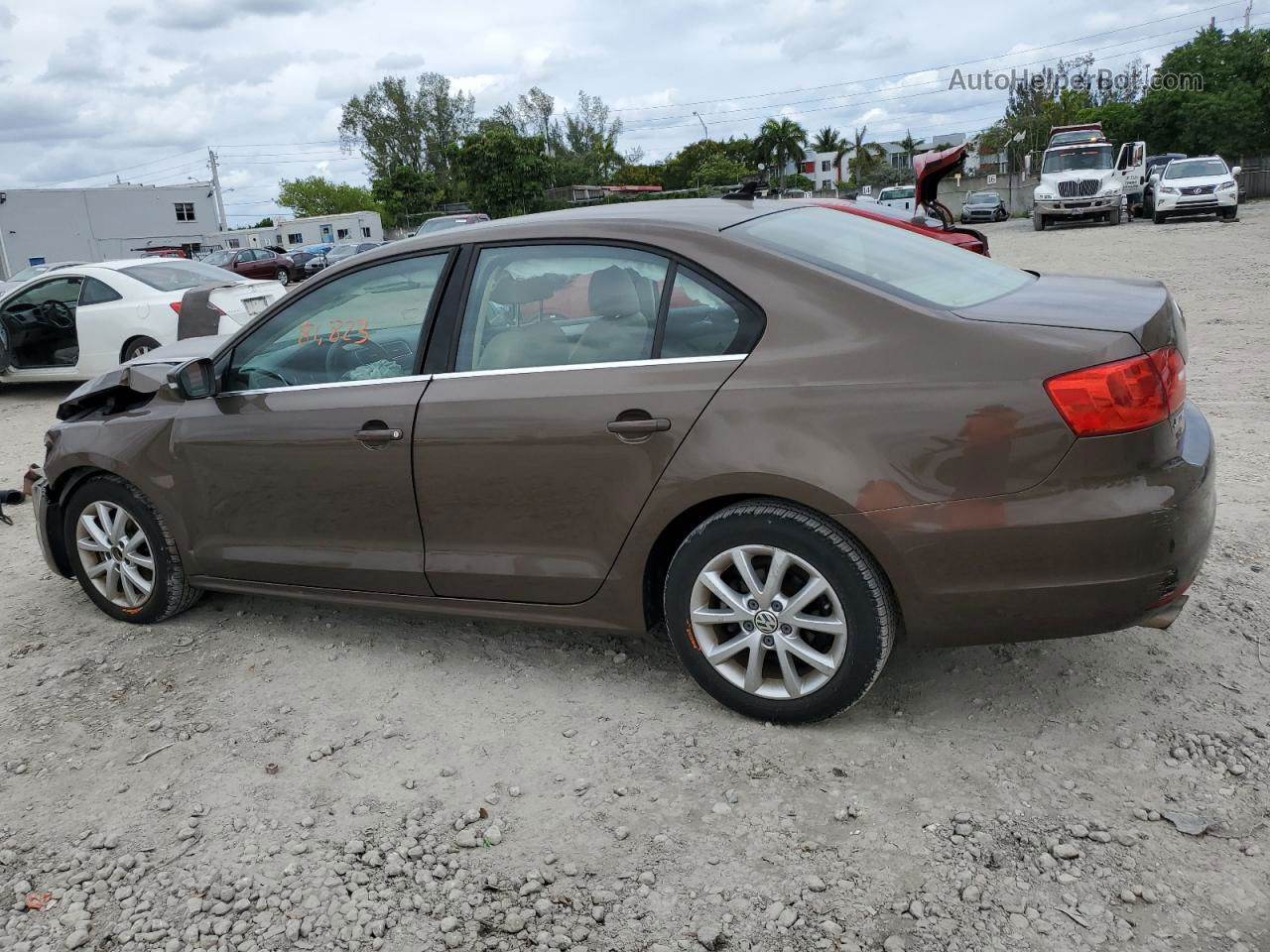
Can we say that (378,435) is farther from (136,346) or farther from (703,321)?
A: (136,346)

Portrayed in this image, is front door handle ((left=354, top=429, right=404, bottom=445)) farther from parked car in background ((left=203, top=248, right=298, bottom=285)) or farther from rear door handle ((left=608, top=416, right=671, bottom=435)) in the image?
parked car in background ((left=203, top=248, right=298, bottom=285))

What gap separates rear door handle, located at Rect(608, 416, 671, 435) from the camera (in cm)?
311

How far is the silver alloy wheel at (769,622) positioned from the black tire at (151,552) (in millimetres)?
2415

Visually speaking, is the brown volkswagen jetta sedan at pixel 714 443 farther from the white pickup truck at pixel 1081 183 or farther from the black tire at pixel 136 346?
the white pickup truck at pixel 1081 183

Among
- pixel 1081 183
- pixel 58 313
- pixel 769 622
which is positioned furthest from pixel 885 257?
pixel 1081 183

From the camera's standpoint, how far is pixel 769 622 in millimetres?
3086

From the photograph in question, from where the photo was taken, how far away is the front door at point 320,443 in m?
3.65

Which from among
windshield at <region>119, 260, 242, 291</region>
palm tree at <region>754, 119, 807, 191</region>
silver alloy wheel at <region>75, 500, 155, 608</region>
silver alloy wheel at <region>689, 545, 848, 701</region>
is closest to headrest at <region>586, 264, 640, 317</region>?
silver alloy wheel at <region>689, 545, 848, 701</region>

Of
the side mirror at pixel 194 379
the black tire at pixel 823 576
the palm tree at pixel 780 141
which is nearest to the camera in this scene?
the black tire at pixel 823 576

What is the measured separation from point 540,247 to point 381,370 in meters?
0.74

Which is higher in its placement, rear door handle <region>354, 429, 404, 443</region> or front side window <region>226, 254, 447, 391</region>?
front side window <region>226, 254, 447, 391</region>

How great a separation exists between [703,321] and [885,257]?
2.37ft

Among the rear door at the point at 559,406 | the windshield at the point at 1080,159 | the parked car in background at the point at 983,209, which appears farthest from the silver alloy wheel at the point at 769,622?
the parked car in background at the point at 983,209

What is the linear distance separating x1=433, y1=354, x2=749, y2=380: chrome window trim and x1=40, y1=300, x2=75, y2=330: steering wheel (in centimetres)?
949
